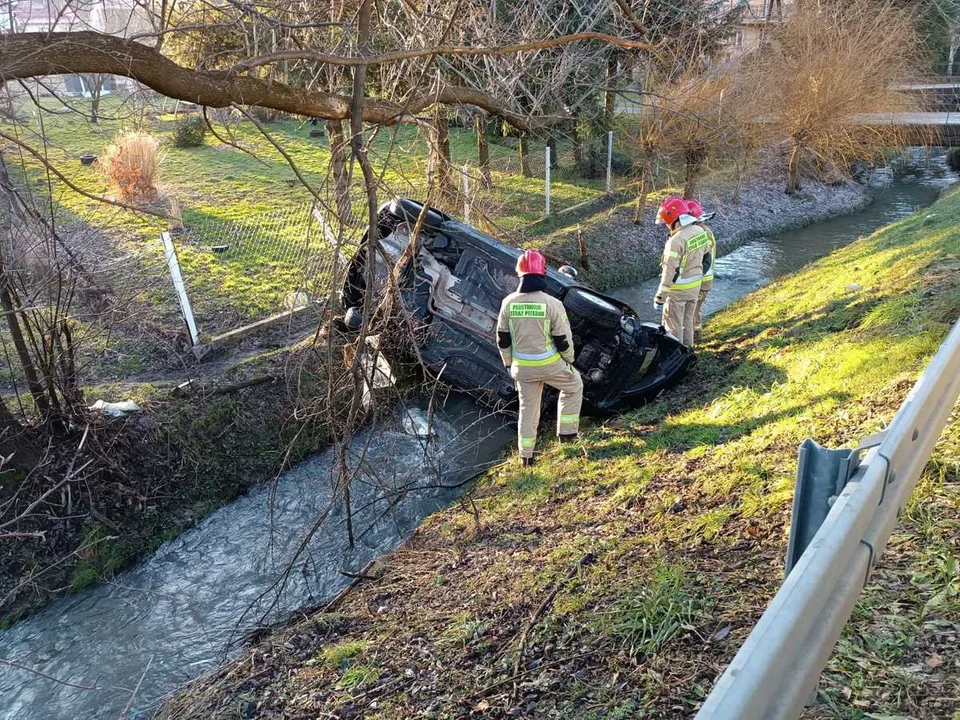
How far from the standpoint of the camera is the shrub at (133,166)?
11750mm

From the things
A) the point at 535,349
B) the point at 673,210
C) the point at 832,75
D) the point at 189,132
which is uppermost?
the point at 832,75

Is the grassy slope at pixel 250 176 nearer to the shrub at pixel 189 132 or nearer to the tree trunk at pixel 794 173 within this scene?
the shrub at pixel 189 132

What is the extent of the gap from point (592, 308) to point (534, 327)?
82 cm

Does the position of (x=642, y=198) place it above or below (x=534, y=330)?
above

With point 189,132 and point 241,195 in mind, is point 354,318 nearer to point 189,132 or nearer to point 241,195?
point 241,195

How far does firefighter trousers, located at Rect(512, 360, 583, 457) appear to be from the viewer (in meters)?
5.94

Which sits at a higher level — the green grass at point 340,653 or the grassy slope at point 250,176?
the grassy slope at point 250,176

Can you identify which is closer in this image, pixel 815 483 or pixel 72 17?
pixel 815 483

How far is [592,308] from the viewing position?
6.20m

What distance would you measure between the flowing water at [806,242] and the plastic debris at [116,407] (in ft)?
22.4

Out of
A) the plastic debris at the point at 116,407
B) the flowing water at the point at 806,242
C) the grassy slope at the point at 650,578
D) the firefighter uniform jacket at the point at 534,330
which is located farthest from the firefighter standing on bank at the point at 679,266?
the plastic debris at the point at 116,407

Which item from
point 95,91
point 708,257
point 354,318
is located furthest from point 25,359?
point 708,257

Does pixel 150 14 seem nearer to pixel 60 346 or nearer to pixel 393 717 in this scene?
pixel 60 346

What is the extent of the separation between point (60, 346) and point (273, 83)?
326 cm
